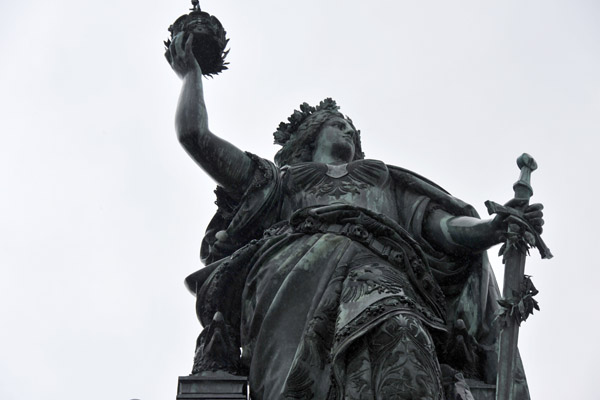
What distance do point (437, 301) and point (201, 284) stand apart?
6.67ft

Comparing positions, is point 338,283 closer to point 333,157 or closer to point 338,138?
point 333,157

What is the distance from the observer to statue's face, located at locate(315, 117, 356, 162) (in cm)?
1516

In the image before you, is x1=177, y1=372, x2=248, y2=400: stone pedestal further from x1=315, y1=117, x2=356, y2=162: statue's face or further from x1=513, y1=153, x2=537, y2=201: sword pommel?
x1=315, y1=117, x2=356, y2=162: statue's face

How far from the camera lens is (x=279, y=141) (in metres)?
15.7

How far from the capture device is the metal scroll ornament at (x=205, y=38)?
15.3 meters

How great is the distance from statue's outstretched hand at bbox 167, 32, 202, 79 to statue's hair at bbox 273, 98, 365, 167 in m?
1.09

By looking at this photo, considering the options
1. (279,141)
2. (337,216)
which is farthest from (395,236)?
(279,141)

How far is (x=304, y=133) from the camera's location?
1545 centimetres

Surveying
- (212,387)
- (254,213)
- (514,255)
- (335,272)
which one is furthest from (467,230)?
(212,387)

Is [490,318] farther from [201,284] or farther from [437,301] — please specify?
[201,284]

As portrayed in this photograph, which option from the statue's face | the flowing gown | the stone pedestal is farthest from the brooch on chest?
the stone pedestal

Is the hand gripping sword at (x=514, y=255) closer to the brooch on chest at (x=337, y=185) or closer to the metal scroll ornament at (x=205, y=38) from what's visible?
the brooch on chest at (x=337, y=185)

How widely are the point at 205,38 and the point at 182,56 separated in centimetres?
35

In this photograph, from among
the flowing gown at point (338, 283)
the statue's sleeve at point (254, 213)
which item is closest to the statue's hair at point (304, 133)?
the flowing gown at point (338, 283)
